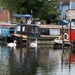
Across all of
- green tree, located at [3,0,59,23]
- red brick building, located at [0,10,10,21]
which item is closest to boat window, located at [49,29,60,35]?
green tree, located at [3,0,59,23]

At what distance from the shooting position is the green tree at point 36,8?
8094cm

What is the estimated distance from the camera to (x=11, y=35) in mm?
72188

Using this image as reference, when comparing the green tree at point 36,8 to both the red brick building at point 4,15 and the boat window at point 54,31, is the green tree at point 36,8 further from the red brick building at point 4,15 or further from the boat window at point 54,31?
the red brick building at point 4,15

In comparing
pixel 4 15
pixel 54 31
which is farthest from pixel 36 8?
pixel 4 15

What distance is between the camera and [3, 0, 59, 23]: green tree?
80938mm

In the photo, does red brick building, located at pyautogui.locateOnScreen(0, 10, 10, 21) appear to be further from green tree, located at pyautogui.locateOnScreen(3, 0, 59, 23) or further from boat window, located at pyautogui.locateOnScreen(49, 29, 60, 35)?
boat window, located at pyautogui.locateOnScreen(49, 29, 60, 35)

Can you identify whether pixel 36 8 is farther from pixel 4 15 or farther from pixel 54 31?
pixel 4 15

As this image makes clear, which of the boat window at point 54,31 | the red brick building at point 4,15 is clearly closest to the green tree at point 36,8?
the boat window at point 54,31

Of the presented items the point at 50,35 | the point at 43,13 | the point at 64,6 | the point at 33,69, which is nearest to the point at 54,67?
the point at 33,69

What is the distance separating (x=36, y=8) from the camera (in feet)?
268

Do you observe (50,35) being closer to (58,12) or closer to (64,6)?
(58,12)

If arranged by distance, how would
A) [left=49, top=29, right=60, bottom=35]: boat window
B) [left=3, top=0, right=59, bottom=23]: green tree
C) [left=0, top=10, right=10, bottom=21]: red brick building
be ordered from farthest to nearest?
[left=0, top=10, right=10, bottom=21]: red brick building < [left=3, top=0, right=59, bottom=23]: green tree < [left=49, top=29, right=60, bottom=35]: boat window

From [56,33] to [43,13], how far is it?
9.67m

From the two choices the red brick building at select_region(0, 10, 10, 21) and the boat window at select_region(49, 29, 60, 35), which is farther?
the red brick building at select_region(0, 10, 10, 21)
